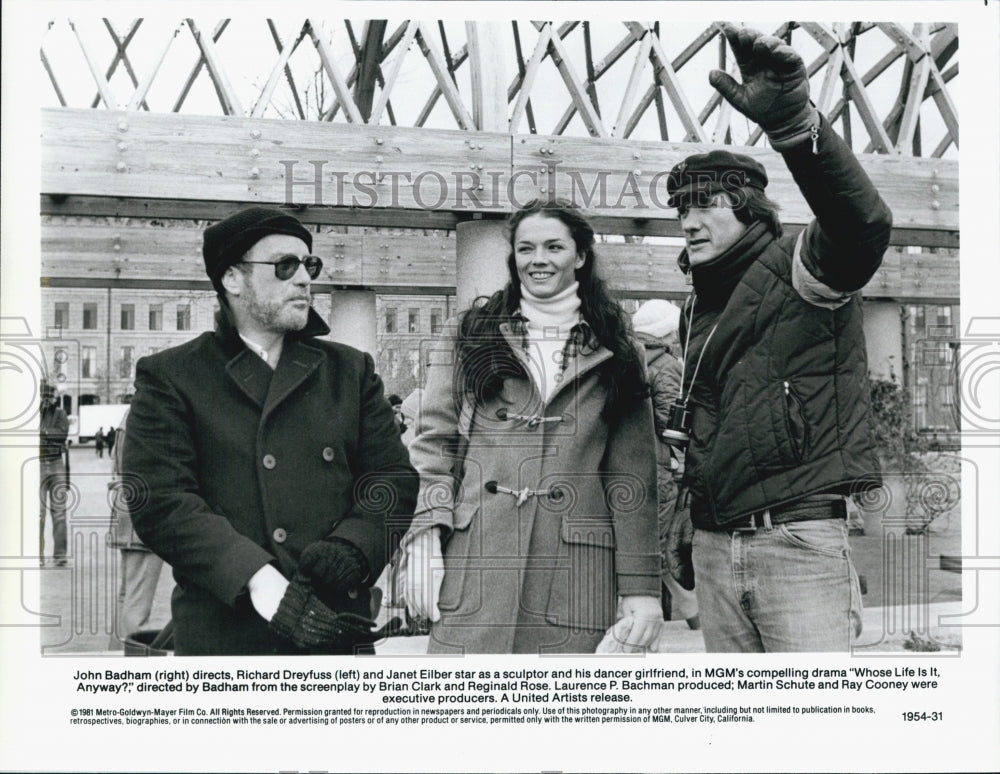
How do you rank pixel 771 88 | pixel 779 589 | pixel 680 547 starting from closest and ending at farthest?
pixel 771 88, pixel 779 589, pixel 680 547

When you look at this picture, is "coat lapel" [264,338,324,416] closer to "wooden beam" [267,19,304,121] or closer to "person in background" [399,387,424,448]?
"person in background" [399,387,424,448]

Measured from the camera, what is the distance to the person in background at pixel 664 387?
4695mm

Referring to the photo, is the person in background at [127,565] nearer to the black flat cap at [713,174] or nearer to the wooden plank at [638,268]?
the wooden plank at [638,268]

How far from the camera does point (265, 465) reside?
460cm

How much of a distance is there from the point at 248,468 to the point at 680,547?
1483mm

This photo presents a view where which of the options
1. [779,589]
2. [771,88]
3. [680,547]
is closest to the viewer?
[771,88]

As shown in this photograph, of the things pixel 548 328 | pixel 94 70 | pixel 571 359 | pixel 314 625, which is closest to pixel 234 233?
pixel 94 70

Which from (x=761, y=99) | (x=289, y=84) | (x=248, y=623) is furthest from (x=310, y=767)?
(x=761, y=99)

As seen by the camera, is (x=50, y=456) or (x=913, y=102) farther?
(x=913, y=102)

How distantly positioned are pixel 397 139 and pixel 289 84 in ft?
1.34

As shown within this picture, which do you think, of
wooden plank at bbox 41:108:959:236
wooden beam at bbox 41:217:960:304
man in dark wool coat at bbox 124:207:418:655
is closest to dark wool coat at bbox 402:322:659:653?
man in dark wool coat at bbox 124:207:418:655

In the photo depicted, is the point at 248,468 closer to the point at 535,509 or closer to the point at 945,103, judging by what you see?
the point at 535,509

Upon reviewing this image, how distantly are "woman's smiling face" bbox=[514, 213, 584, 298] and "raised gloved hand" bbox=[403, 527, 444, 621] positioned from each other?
901 mm

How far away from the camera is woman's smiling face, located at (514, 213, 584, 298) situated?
468cm
